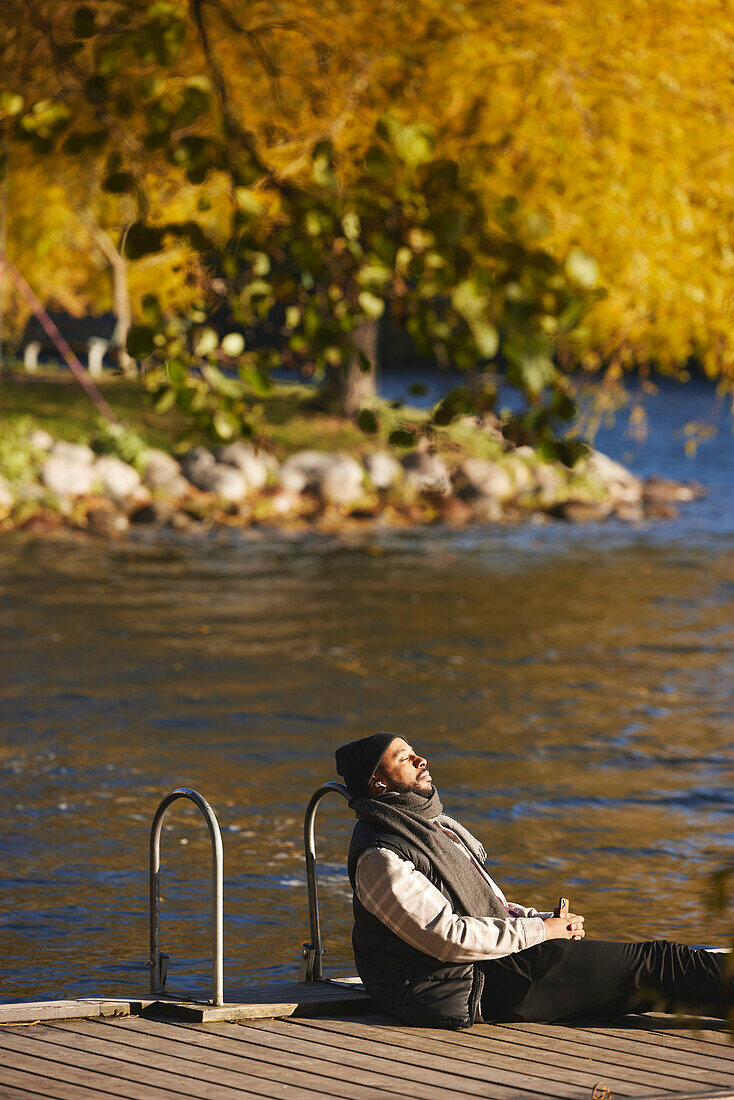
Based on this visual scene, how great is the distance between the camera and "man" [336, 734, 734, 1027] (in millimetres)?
5449

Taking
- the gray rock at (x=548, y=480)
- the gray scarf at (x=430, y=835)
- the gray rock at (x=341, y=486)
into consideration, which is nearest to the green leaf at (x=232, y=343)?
the gray scarf at (x=430, y=835)

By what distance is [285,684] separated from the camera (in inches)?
553

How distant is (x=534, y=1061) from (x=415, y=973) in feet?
1.70

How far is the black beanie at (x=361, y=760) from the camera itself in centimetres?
556

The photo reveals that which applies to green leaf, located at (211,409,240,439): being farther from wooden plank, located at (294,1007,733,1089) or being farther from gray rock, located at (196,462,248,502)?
gray rock, located at (196,462,248,502)

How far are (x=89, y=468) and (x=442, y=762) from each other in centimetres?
1341

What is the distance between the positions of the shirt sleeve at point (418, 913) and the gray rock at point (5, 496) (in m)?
18.3

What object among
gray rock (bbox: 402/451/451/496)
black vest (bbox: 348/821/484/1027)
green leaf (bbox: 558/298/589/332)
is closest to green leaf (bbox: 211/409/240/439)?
green leaf (bbox: 558/298/589/332)

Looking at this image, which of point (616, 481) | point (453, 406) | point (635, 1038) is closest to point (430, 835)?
point (635, 1038)

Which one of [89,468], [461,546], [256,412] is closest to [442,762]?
[256,412]

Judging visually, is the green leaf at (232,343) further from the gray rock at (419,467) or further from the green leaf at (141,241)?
the gray rock at (419,467)

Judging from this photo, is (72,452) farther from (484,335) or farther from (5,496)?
(484,335)

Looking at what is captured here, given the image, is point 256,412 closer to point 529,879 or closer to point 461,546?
point 529,879

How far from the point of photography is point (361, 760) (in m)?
5.60
